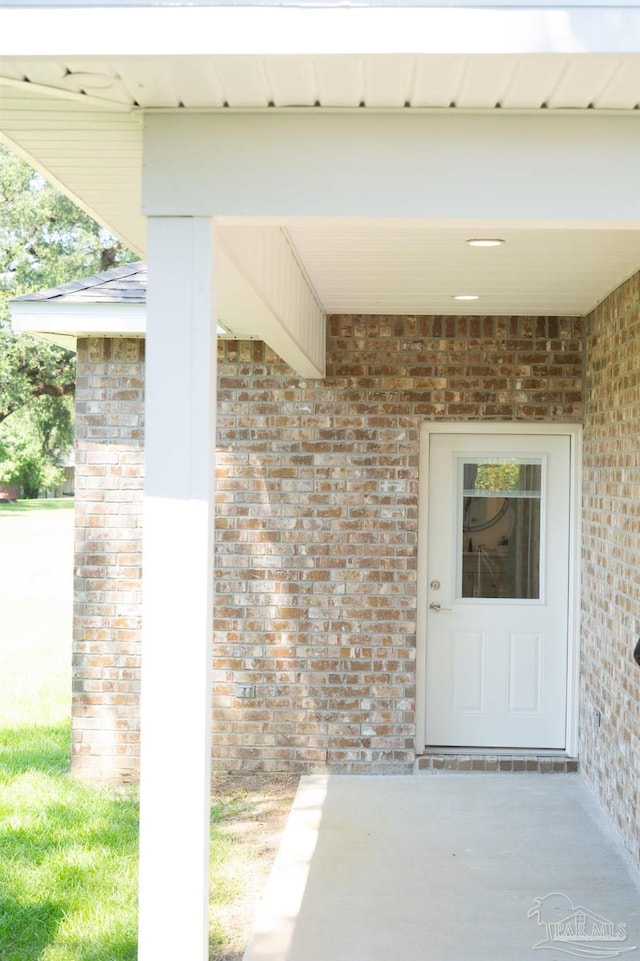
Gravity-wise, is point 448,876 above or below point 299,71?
below

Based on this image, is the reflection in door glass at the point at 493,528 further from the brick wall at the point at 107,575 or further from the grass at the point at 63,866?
the grass at the point at 63,866

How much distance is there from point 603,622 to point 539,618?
92 cm

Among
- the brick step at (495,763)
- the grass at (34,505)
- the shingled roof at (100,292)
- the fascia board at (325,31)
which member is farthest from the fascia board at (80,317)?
the grass at (34,505)

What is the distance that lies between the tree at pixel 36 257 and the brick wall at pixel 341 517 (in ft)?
61.6

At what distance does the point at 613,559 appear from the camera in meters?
5.64

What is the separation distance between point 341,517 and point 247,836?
217 centimetres

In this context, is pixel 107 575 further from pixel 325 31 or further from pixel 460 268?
pixel 325 31

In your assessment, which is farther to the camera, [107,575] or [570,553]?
[570,553]

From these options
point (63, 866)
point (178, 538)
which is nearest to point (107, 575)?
point (63, 866)

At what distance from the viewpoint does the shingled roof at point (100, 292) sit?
6.21 metres

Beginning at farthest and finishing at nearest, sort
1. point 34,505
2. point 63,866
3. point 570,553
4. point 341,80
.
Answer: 1. point 34,505
2. point 570,553
3. point 63,866
4. point 341,80

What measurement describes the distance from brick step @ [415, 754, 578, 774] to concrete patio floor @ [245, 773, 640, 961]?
0.09 m

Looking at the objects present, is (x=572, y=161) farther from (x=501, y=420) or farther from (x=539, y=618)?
(x=539, y=618)

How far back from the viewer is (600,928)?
14.2 ft
